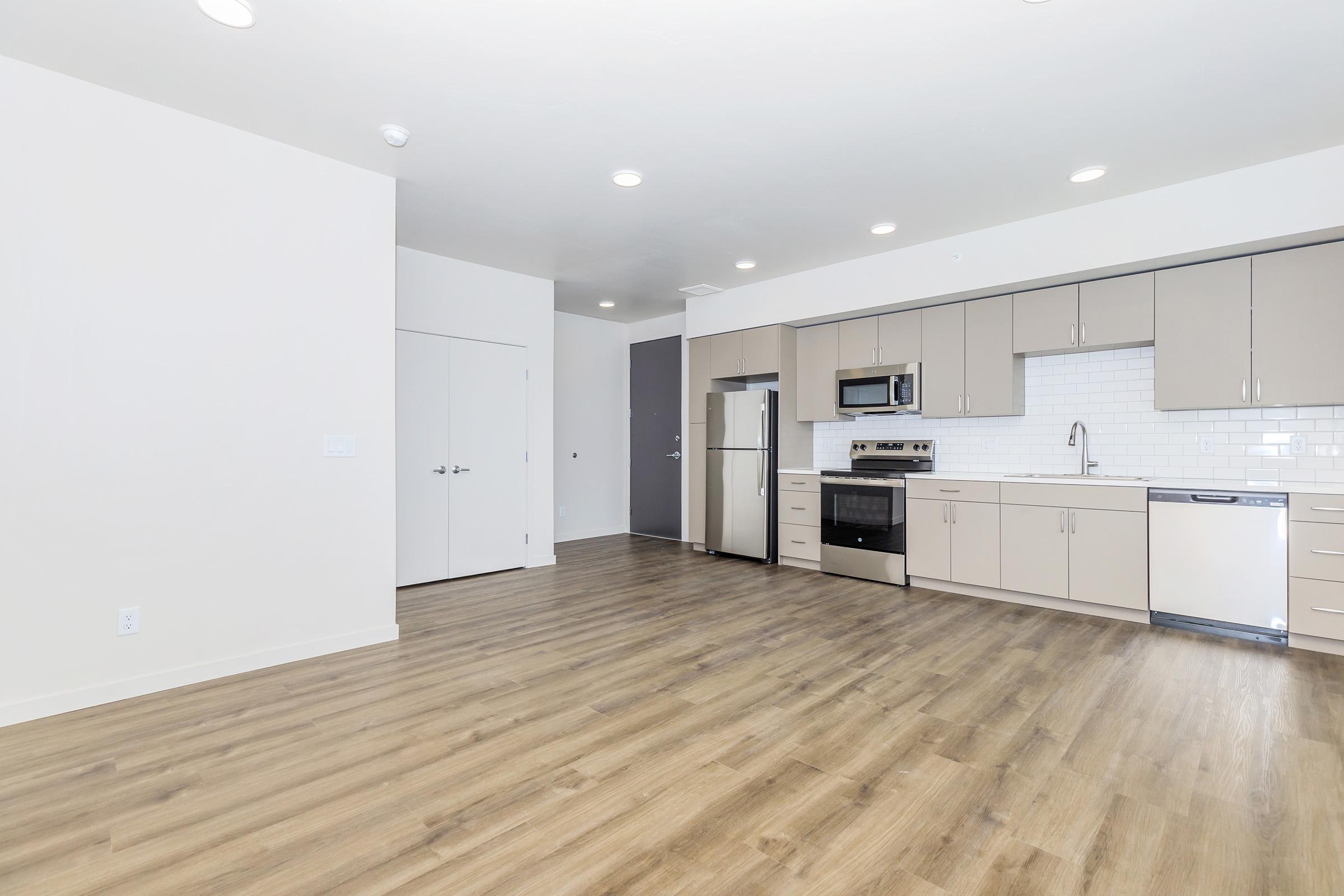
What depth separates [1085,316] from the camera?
4.04 metres

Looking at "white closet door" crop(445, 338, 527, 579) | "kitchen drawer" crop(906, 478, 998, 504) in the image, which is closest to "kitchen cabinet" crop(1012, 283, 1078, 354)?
"kitchen drawer" crop(906, 478, 998, 504)

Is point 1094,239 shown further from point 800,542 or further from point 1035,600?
point 800,542

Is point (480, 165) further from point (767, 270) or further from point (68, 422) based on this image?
point (767, 270)

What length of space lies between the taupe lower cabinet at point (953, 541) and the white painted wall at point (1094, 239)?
5.16 feet

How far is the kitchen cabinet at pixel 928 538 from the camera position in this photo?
14.9 ft

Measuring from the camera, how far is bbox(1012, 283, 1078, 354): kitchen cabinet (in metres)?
4.10

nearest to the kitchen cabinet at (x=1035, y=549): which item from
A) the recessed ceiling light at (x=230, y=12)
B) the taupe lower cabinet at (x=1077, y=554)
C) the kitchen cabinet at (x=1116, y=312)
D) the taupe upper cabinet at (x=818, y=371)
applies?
the taupe lower cabinet at (x=1077, y=554)

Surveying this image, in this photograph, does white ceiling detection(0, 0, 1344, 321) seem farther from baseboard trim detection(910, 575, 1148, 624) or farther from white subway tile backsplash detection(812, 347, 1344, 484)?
baseboard trim detection(910, 575, 1148, 624)

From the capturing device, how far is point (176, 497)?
9.34ft

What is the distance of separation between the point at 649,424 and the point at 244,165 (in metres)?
4.71

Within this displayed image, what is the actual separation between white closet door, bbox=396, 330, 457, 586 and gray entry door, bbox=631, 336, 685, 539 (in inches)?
106

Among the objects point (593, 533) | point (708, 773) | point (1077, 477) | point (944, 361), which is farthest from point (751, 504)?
point (708, 773)

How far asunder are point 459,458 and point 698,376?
2502 mm

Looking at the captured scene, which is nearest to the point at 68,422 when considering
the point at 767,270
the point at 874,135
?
the point at 874,135
